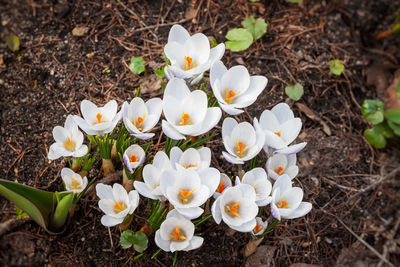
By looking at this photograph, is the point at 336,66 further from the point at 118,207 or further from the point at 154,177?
the point at 118,207

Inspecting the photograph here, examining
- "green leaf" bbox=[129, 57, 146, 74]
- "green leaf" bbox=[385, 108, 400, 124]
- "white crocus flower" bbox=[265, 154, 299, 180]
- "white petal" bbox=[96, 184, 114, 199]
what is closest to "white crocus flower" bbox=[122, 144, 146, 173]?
"white petal" bbox=[96, 184, 114, 199]

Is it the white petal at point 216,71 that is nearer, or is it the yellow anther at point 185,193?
the yellow anther at point 185,193

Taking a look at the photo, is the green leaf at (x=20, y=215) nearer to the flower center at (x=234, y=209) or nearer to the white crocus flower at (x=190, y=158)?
the white crocus flower at (x=190, y=158)

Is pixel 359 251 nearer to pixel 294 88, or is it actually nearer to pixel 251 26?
pixel 294 88

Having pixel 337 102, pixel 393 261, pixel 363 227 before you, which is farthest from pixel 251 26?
pixel 393 261

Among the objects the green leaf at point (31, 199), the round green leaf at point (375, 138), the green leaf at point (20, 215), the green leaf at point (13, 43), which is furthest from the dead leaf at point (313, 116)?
the green leaf at point (13, 43)

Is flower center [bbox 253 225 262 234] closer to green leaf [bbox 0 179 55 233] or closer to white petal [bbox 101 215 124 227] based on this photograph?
white petal [bbox 101 215 124 227]
